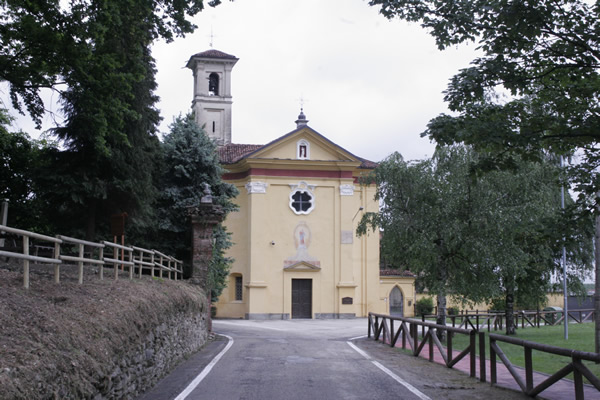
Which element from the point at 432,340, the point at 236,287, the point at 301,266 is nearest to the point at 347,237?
the point at 301,266

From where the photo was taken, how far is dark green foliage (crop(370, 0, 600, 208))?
29.1ft

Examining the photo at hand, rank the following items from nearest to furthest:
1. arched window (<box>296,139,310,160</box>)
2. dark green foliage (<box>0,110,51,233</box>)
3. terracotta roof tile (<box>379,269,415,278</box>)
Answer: dark green foliage (<box>0,110,51,233</box>)
arched window (<box>296,139,310,160</box>)
terracotta roof tile (<box>379,269,415,278</box>)

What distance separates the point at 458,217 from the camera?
873 inches

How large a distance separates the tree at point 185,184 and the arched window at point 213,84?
68.2 ft

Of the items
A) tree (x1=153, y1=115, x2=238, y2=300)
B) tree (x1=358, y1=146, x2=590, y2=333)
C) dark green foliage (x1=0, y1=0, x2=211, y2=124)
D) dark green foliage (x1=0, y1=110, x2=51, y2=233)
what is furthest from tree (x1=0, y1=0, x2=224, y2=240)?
tree (x1=358, y1=146, x2=590, y2=333)

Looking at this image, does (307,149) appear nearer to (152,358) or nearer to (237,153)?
(237,153)

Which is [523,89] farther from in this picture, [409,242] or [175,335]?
[409,242]

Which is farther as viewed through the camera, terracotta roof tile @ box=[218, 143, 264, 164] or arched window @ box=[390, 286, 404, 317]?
arched window @ box=[390, 286, 404, 317]

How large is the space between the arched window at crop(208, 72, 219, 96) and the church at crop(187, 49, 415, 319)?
36.1 feet

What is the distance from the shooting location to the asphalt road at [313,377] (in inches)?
403

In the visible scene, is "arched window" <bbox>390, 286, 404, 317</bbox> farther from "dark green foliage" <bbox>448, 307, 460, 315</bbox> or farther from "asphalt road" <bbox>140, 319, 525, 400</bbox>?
"asphalt road" <bbox>140, 319, 525, 400</bbox>

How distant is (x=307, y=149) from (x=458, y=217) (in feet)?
68.8

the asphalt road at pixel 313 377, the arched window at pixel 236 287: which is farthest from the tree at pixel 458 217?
the arched window at pixel 236 287

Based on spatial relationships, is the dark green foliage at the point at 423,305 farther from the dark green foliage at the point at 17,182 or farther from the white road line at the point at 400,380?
the white road line at the point at 400,380
